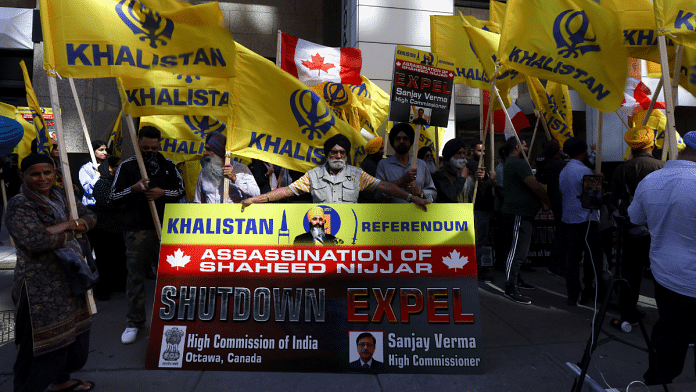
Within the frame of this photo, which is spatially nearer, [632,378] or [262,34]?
[632,378]

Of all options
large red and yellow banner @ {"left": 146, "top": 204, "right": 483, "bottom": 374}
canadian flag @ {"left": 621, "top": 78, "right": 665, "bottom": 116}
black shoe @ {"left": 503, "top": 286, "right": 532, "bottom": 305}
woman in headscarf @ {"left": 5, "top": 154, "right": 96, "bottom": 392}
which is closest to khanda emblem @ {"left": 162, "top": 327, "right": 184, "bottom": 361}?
large red and yellow banner @ {"left": 146, "top": 204, "right": 483, "bottom": 374}

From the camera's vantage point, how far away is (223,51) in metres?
4.15

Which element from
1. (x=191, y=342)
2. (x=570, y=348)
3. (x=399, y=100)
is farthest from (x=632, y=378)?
(x=191, y=342)

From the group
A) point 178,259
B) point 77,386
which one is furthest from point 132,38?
point 77,386

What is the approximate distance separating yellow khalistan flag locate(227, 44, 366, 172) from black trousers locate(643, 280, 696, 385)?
3013 mm

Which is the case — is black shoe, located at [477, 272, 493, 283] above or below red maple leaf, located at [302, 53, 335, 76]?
below

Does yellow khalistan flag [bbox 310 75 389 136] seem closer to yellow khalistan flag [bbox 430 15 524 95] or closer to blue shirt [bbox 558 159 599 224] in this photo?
yellow khalistan flag [bbox 430 15 524 95]

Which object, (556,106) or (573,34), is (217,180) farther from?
(556,106)

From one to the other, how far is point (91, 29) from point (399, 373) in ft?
12.2

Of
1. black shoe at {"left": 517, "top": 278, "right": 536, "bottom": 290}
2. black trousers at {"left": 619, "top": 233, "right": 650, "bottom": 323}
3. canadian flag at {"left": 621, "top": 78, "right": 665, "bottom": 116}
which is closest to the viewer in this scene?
black trousers at {"left": 619, "top": 233, "right": 650, "bottom": 323}

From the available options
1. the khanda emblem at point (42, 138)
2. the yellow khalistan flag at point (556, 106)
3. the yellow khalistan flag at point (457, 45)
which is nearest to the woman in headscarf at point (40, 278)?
the khanda emblem at point (42, 138)

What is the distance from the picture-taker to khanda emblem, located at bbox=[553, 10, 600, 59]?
15.4ft

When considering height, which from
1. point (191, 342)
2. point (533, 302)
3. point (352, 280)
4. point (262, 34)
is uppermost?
point (262, 34)

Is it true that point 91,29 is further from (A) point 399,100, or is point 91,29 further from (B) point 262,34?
(B) point 262,34
